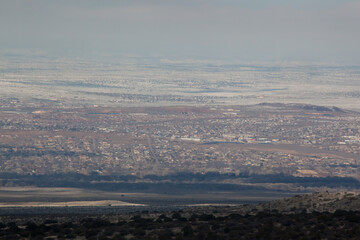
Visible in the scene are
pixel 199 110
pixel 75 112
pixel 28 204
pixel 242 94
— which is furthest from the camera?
pixel 242 94

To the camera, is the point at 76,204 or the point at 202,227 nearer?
the point at 202,227

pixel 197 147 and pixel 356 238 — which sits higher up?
pixel 356 238

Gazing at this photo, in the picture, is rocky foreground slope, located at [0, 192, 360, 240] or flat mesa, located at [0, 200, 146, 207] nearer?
rocky foreground slope, located at [0, 192, 360, 240]

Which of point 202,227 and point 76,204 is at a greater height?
Result: point 202,227

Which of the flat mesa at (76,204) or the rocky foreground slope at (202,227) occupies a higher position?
the rocky foreground slope at (202,227)

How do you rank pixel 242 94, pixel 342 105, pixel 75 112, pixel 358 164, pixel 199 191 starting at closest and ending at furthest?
pixel 199 191
pixel 358 164
pixel 75 112
pixel 342 105
pixel 242 94

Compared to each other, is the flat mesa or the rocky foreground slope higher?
the rocky foreground slope

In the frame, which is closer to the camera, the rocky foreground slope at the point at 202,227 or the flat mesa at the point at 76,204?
the rocky foreground slope at the point at 202,227

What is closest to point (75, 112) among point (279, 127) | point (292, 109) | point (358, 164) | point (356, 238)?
point (279, 127)

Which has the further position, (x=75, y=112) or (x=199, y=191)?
(x=75, y=112)

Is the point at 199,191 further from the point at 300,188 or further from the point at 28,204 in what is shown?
the point at 28,204
